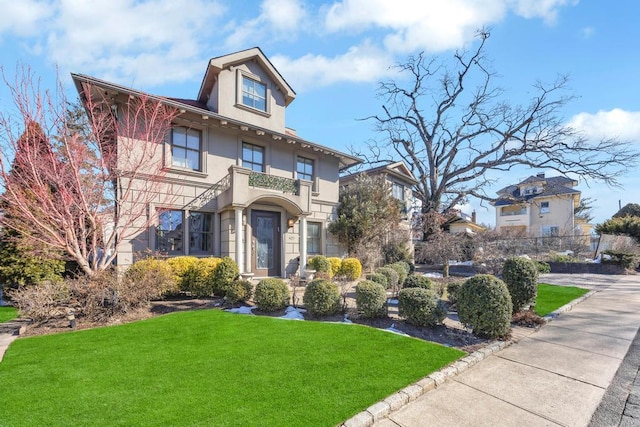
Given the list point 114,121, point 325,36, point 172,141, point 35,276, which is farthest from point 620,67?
point 35,276

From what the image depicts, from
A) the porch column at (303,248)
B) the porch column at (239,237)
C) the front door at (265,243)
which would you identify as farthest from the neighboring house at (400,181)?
the porch column at (239,237)

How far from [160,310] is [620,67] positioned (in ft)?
48.8

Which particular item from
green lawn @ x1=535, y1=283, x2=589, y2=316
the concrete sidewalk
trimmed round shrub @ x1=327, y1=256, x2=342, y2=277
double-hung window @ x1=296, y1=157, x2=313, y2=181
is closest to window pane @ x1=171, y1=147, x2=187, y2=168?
double-hung window @ x1=296, y1=157, x2=313, y2=181

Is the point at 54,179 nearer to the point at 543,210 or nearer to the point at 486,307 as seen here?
the point at 486,307

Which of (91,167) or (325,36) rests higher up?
(325,36)

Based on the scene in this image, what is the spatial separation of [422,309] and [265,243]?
25.6 feet

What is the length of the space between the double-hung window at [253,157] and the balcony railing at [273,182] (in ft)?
3.91

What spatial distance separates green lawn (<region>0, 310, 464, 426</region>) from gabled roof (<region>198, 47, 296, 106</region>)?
9916 mm

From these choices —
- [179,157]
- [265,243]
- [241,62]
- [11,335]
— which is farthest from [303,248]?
[11,335]

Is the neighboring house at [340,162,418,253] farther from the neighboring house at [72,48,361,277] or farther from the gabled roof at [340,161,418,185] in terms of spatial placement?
the neighboring house at [72,48,361,277]

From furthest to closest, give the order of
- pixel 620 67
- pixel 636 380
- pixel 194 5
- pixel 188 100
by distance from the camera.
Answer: pixel 188 100 < pixel 620 67 < pixel 194 5 < pixel 636 380

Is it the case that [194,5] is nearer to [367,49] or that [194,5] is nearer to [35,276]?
[367,49]

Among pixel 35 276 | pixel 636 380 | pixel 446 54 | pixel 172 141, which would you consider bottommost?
pixel 636 380

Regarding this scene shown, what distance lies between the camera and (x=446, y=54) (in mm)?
22953
